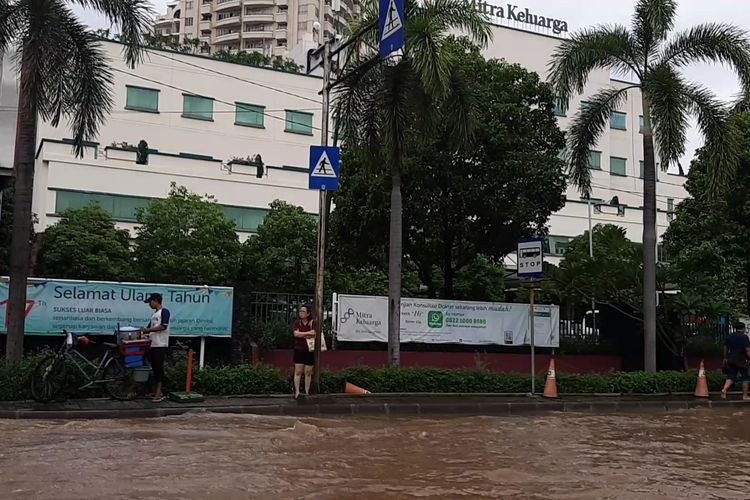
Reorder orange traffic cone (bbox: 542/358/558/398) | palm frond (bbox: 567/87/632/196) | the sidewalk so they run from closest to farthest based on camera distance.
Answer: the sidewalk
orange traffic cone (bbox: 542/358/558/398)
palm frond (bbox: 567/87/632/196)

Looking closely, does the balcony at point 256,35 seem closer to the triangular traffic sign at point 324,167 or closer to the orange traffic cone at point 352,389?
the triangular traffic sign at point 324,167

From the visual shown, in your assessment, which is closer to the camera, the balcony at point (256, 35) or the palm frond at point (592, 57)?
the palm frond at point (592, 57)

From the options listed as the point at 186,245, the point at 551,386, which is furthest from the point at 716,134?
the point at 186,245

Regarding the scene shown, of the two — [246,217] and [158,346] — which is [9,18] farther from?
[246,217]

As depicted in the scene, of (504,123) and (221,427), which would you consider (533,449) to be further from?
(504,123)

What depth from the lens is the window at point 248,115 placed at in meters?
47.4

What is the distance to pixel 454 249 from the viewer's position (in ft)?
74.4

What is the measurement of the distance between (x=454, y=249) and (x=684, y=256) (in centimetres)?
708

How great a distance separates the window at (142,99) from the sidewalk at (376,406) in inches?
1345

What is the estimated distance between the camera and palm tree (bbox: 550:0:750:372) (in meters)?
17.7

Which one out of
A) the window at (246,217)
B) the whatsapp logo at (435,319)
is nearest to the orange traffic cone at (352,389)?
the whatsapp logo at (435,319)

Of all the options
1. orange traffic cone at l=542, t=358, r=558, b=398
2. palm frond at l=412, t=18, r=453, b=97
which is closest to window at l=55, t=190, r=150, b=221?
palm frond at l=412, t=18, r=453, b=97

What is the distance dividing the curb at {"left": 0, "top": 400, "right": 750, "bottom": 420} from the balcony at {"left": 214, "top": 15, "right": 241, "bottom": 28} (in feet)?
272

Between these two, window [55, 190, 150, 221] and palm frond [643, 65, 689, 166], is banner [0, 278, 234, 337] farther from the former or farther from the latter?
window [55, 190, 150, 221]
